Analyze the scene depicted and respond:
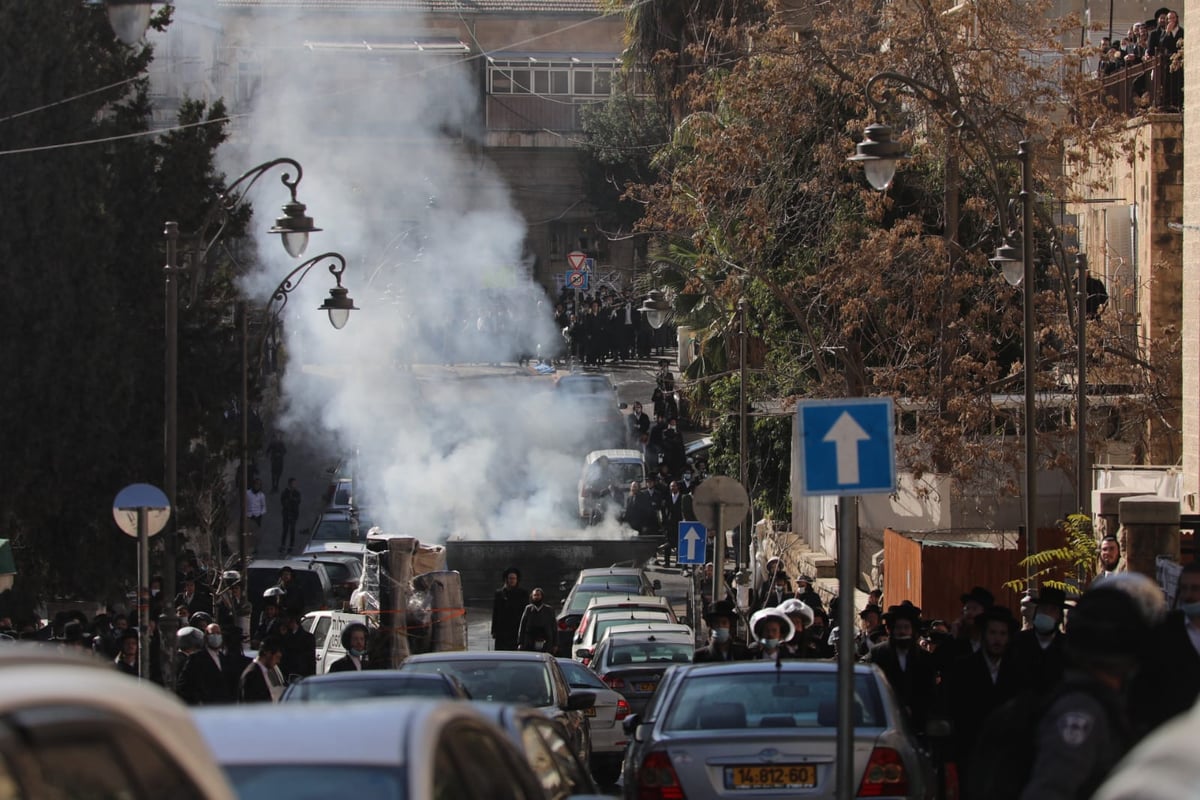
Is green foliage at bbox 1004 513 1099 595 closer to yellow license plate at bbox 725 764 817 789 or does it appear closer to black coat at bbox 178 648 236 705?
black coat at bbox 178 648 236 705

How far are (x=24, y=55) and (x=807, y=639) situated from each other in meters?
15.5

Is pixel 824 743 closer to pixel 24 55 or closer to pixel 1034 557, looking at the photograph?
pixel 1034 557

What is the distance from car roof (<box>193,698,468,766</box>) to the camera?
4.18 meters

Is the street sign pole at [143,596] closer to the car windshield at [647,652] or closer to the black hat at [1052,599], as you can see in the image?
the car windshield at [647,652]

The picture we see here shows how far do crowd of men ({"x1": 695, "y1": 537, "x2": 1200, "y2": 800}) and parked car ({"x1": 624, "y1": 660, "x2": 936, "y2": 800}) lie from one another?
302 mm

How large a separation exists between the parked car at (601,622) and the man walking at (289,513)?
14.8 meters

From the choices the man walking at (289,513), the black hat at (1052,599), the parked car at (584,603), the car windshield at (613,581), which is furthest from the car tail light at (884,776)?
the man walking at (289,513)

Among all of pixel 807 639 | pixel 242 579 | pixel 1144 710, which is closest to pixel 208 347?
pixel 242 579

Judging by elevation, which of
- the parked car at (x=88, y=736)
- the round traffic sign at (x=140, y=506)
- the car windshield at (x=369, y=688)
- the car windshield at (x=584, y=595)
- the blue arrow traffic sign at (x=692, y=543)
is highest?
the parked car at (x=88, y=736)

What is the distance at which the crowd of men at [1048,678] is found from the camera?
438 cm

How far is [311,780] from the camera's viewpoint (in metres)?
4.16

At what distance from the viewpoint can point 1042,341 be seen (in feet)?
85.8

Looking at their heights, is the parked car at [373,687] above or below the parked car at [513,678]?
above

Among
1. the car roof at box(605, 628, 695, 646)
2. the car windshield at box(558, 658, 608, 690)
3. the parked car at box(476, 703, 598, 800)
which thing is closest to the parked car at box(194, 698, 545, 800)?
the parked car at box(476, 703, 598, 800)
